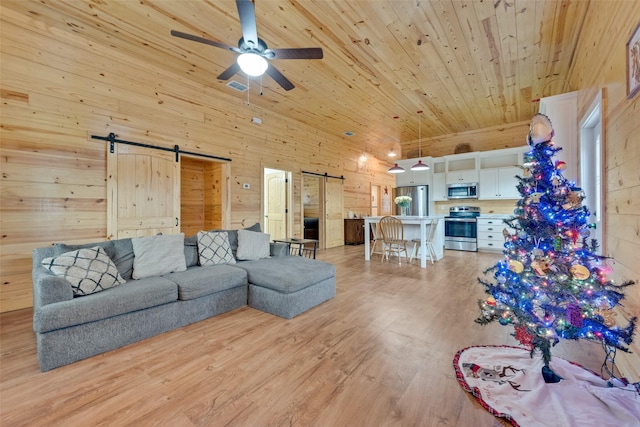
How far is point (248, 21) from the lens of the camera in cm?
218

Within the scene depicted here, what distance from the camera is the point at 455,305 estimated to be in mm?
3068

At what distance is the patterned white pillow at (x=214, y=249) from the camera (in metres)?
3.29

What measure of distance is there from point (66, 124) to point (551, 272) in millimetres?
5077

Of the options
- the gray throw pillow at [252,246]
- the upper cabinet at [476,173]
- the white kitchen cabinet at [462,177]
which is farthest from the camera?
the white kitchen cabinet at [462,177]

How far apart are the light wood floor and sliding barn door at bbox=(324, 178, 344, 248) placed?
4395 millimetres

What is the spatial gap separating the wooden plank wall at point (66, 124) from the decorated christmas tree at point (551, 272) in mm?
4136

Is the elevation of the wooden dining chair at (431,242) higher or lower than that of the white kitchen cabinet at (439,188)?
lower

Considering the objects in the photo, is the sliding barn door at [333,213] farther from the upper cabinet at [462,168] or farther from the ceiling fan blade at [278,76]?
the ceiling fan blade at [278,76]

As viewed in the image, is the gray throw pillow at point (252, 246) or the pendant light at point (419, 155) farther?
the pendant light at point (419, 155)

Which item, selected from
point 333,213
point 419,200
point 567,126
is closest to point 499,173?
point 419,200

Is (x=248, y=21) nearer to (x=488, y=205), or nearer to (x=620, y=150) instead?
(x=620, y=150)

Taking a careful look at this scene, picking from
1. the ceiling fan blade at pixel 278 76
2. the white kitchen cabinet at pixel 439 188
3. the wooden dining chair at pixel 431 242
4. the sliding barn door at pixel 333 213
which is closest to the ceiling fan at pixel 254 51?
the ceiling fan blade at pixel 278 76

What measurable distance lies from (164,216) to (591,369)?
5064 millimetres

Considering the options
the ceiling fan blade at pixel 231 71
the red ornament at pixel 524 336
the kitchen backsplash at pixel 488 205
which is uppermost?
the ceiling fan blade at pixel 231 71
